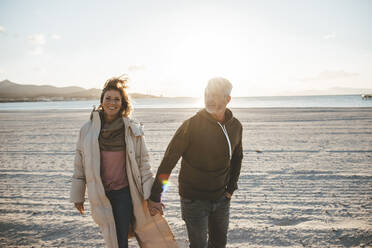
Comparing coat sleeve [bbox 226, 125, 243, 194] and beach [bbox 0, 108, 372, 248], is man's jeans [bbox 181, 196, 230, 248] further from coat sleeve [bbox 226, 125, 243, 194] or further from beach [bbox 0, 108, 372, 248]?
beach [bbox 0, 108, 372, 248]

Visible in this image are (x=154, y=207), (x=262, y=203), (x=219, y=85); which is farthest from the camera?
(x=262, y=203)

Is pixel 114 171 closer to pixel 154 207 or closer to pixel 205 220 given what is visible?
pixel 154 207

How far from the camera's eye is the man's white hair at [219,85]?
2041 millimetres

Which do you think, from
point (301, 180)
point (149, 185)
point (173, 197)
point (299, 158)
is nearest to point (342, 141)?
point (299, 158)

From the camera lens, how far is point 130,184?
2383 mm

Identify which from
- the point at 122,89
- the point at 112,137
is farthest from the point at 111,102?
the point at 112,137

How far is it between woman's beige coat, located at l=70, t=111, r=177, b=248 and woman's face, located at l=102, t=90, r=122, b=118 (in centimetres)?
12

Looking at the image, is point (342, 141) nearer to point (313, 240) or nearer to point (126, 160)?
point (313, 240)

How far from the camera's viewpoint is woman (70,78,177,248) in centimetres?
229

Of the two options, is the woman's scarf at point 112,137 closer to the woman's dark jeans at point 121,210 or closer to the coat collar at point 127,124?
the coat collar at point 127,124

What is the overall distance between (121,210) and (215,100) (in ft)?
4.92

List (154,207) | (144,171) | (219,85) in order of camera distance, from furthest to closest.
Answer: (144,171), (154,207), (219,85)

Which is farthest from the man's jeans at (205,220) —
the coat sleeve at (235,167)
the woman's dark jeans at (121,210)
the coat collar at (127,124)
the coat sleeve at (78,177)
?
the coat sleeve at (78,177)

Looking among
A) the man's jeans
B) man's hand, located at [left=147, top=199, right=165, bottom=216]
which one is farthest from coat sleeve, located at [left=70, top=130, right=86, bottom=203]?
the man's jeans
